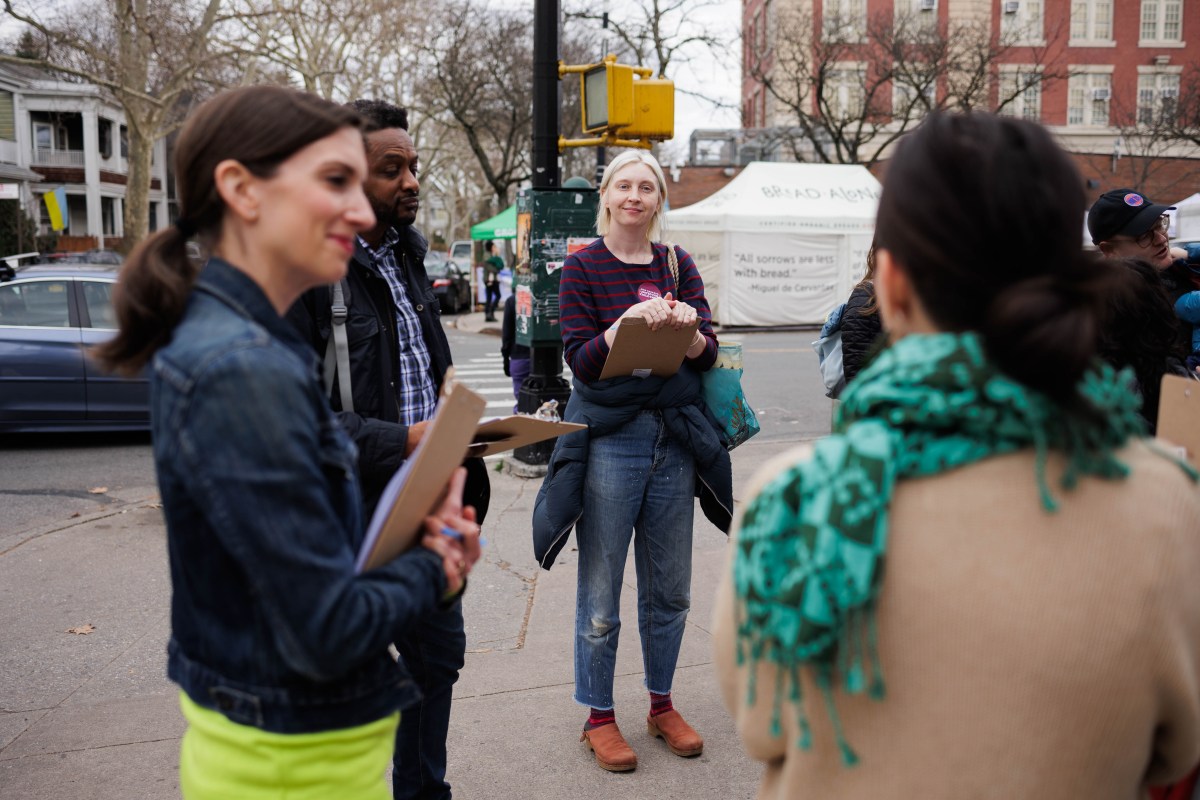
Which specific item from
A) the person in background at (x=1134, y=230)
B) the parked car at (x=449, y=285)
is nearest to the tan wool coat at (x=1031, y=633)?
the person in background at (x=1134, y=230)

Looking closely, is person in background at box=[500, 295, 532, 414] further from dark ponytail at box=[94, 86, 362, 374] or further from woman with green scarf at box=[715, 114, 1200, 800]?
woman with green scarf at box=[715, 114, 1200, 800]

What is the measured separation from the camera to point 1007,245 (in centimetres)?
121

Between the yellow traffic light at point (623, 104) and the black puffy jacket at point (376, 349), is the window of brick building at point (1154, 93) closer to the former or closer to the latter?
the yellow traffic light at point (623, 104)

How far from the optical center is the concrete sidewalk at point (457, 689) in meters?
3.37

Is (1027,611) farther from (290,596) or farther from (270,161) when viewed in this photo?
(270,161)

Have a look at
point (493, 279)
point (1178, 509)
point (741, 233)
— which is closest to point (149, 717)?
point (1178, 509)

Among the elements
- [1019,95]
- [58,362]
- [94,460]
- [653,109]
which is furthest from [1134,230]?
[1019,95]

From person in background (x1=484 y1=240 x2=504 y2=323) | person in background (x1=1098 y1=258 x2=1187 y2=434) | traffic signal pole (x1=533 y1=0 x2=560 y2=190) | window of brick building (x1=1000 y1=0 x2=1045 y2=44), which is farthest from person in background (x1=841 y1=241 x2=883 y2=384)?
window of brick building (x1=1000 y1=0 x2=1045 y2=44)

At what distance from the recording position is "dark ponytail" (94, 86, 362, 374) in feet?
4.97

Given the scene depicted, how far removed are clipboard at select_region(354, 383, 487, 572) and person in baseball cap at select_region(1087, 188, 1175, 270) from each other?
2.80 meters

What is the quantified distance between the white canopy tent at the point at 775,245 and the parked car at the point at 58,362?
13140mm

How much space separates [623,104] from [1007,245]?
22.7 feet

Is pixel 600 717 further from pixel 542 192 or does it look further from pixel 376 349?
pixel 542 192

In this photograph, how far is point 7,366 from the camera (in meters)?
9.18
